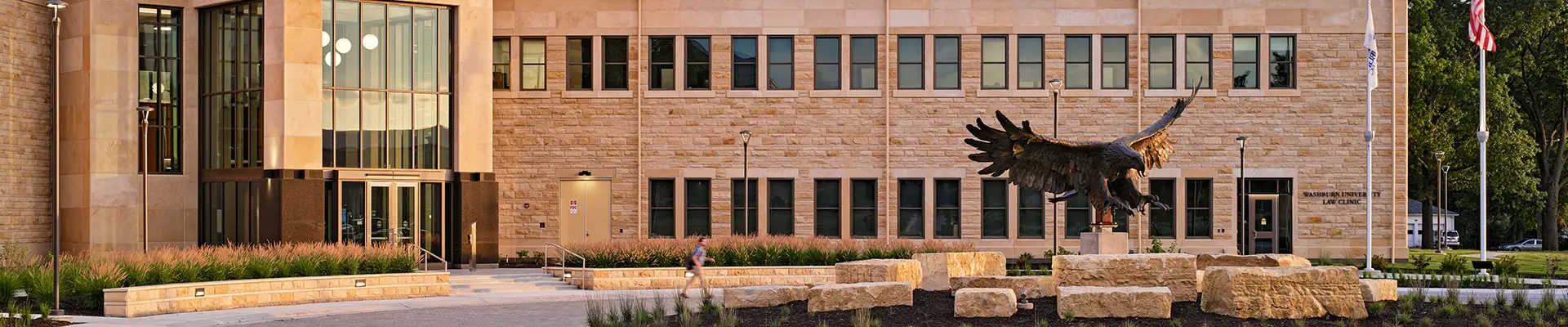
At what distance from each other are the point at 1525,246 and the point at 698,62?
46.6 m

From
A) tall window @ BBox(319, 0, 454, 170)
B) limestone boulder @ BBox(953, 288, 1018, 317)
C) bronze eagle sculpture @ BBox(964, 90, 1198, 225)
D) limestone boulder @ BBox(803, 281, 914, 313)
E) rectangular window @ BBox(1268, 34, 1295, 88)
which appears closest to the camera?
→ limestone boulder @ BBox(953, 288, 1018, 317)

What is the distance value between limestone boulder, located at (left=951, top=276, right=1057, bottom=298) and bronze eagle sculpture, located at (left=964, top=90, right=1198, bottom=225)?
6.76ft

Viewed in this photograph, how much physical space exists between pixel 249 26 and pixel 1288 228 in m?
23.4

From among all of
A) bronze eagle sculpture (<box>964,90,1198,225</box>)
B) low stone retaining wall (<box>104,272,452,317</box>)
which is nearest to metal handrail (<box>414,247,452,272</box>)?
low stone retaining wall (<box>104,272,452,317</box>)

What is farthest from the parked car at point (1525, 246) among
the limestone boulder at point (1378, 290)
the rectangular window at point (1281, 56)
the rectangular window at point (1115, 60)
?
the limestone boulder at point (1378, 290)

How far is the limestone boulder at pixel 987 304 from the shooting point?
54.9 ft

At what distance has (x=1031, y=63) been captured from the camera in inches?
1393

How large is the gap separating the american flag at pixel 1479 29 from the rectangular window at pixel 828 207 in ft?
46.0

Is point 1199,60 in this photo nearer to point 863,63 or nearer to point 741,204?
point 863,63

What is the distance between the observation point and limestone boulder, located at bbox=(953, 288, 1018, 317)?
659 inches

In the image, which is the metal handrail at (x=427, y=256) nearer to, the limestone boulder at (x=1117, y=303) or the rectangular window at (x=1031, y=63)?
the rectangular window at (x=1031, y=63)

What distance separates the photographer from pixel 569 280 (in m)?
27.0

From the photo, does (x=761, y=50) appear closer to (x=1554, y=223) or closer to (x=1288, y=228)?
(x=1288, y=228)

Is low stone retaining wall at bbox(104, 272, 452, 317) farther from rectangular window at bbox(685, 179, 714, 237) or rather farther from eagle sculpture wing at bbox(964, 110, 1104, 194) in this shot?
rectangular window at bbox(685, 179, 714, 237)
